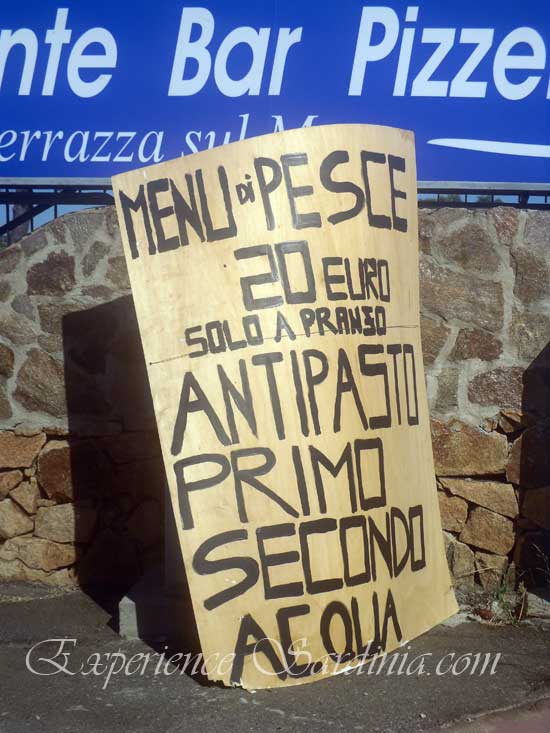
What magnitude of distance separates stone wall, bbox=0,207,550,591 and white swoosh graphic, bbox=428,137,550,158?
0.66 m

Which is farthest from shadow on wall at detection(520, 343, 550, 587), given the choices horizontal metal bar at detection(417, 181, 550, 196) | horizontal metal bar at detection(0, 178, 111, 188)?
horizontal metal bar at detection(0, 178, 111, 188)

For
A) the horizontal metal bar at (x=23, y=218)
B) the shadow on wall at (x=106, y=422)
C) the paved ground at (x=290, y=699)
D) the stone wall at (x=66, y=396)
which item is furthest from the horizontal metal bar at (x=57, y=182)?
the paved ground at (x=290, y=699)

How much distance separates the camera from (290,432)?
10.6ft

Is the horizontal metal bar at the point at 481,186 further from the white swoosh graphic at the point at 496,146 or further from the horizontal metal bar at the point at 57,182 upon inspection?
the horizontal metal bar at the point at 57,182

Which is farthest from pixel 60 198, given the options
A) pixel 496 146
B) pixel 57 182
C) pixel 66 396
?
pixel 496 146

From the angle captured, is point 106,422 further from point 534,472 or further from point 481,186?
point 481,186

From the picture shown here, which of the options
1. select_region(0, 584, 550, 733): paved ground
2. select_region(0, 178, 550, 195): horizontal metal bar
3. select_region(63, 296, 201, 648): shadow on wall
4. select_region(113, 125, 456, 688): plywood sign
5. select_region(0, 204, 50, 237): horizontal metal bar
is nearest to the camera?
select_region(0, 584, 550, 733): paved ground

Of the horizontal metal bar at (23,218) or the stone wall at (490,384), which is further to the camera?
the horizontal metal bar at (23,218)

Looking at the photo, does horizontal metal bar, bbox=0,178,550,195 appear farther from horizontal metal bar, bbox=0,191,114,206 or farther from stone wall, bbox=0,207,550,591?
stone wall, bbox=0,207,550,591

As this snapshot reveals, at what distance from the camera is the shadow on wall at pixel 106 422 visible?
455cm

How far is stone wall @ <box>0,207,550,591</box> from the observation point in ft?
14.2

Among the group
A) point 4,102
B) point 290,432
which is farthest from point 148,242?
point 4,102

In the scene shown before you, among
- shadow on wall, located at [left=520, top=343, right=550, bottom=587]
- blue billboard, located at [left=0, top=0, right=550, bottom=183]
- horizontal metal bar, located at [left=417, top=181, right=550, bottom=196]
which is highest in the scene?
blue billboard, located at [left=0, top=0, right=550, bottom=183]

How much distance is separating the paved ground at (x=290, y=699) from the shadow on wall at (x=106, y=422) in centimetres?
90
